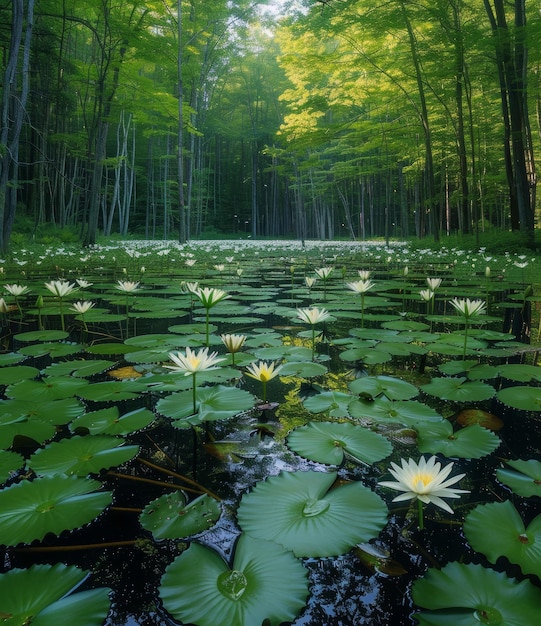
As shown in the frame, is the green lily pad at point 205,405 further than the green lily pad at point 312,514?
Yes

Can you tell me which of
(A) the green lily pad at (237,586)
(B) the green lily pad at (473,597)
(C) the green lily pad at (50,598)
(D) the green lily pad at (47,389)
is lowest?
(B) the green lily pad at (473,597)

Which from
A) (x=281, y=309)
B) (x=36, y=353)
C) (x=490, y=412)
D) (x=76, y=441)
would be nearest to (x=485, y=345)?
(x=490, y=412)

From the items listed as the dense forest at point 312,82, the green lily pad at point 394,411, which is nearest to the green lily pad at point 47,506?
the green lily pad at point 394,411

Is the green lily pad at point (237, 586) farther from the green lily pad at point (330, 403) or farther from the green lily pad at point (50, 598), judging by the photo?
the green lily pad at point (330, 403)

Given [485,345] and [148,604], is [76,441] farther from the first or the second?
[485,345]

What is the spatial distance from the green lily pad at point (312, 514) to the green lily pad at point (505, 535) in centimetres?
15

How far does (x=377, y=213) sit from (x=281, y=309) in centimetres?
2770

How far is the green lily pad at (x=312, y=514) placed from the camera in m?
0.62

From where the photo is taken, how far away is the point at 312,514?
2.18 ft

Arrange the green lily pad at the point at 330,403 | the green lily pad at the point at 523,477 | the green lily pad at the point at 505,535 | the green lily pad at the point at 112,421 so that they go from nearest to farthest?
the green lily pad at the point at 505,535, the green lily pad at the point at 523,477, the green lily pad at the point at 112,421, the green lily pad at the point at 330,403

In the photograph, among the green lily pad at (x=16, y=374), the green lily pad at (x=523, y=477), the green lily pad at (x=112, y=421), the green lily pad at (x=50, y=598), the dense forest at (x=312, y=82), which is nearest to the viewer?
the green lily pad at (x=50, y=598)

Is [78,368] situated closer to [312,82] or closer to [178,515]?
[178,515]

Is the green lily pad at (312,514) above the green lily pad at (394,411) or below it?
below

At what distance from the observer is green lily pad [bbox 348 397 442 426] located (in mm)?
1054
